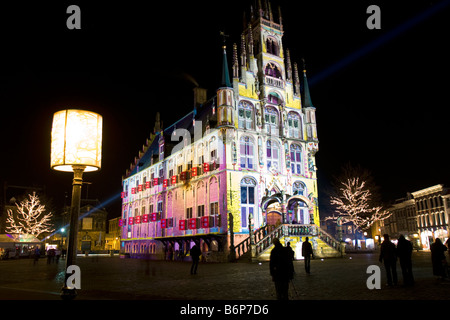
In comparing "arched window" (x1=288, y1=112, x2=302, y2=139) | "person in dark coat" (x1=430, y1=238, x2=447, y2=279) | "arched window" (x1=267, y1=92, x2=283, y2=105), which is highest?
"arched window" (x1=267, y1=92, x2=283, y2=105)

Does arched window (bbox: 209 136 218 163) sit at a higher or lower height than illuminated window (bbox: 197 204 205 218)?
higher

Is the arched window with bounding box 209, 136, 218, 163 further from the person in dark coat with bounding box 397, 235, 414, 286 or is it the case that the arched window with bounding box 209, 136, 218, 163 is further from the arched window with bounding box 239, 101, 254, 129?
the person in dark coat with bounding box 397, 235, 414, 286

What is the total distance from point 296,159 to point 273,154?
2.97 m

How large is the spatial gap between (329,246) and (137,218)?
1087 inches

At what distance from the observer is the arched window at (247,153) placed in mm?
34500

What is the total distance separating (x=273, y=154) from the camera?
36531 mm

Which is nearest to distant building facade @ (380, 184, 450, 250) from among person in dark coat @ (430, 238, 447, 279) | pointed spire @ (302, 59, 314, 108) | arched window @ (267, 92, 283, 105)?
pointed spire @ (302, 59, 314, 108)

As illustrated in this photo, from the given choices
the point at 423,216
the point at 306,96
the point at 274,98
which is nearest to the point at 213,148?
the point at 274,98

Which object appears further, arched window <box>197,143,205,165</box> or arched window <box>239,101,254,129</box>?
arched window <box>197,143,205,165</box>

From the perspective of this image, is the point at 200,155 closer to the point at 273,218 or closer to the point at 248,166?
the point at 248,166

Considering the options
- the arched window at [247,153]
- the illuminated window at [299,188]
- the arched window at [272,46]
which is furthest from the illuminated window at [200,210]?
the arched window at [272,46]

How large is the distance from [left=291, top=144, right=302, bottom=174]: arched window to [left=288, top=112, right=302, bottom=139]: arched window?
1.25 m

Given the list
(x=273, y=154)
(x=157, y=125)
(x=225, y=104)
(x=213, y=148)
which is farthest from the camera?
(x=157, y=125)

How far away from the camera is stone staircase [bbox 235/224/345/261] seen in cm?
2855
